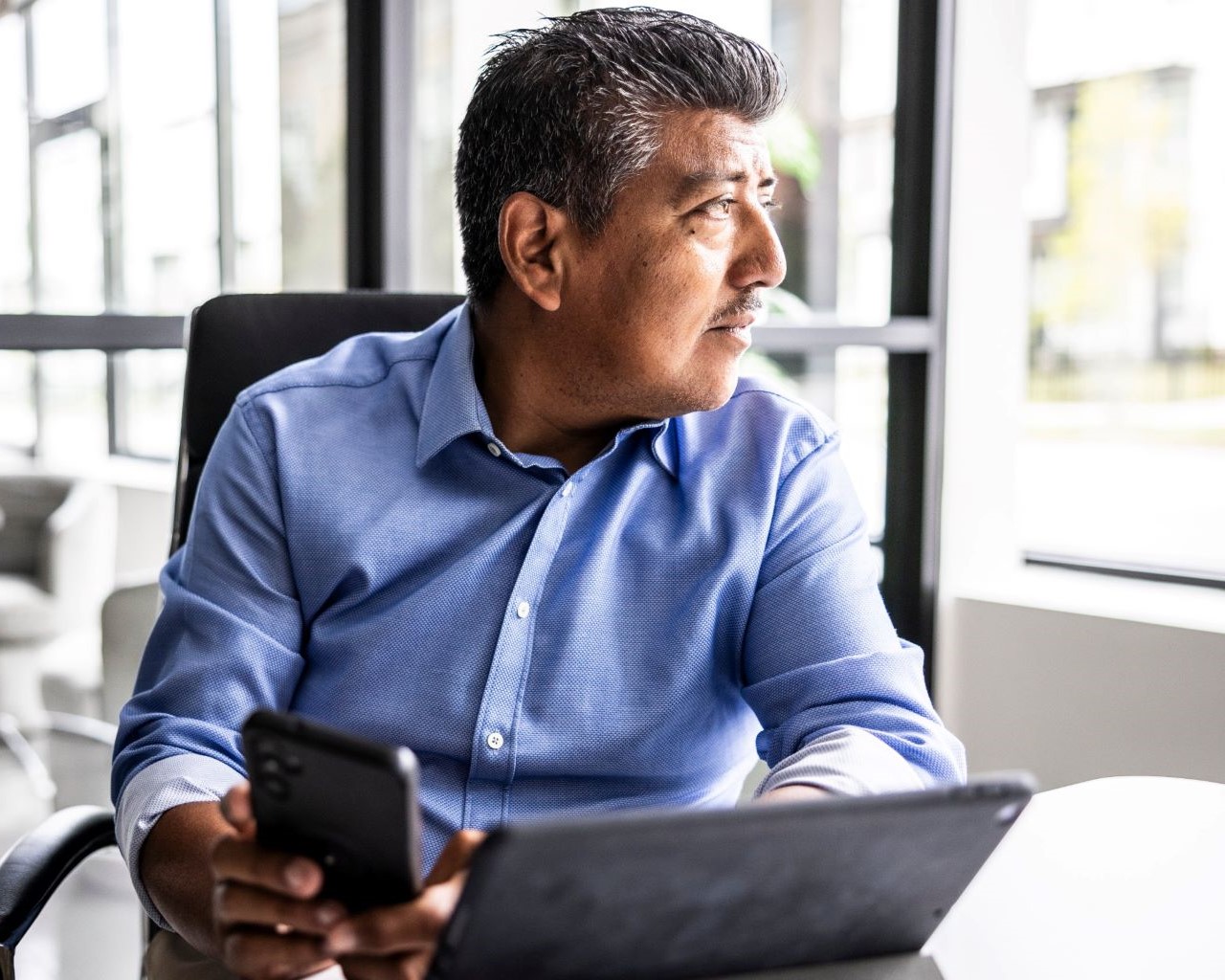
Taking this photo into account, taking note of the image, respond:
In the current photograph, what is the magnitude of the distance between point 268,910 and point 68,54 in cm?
149

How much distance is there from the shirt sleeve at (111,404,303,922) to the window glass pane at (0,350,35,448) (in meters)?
0.62

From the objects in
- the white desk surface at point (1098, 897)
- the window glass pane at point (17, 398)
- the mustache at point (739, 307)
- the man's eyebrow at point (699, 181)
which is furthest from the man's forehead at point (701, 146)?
the window glass pane at point (17, 398)

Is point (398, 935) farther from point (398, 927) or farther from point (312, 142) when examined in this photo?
point (312, 142)

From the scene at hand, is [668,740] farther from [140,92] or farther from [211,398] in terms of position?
[140,92]

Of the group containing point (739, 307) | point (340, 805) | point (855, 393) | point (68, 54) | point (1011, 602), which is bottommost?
point (1011, 602)

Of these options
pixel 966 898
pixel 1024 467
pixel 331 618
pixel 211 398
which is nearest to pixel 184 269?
pixel 211 398

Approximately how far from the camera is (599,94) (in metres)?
1.30

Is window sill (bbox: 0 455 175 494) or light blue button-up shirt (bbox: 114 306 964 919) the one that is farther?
window sill (bbox: 0 455 175 494)

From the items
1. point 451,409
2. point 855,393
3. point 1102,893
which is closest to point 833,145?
point 855,393

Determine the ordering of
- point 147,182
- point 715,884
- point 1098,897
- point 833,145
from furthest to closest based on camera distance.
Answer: point 833,145 → point 147,182 → point 1098,897 → point 715,884

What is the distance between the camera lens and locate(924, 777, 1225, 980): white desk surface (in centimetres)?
90

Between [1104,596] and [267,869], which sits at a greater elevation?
[267,869]

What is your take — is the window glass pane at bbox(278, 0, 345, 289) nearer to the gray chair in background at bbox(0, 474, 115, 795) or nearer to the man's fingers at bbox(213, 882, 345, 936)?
the gray chair in background at bbox(0, 474, 115, 795)

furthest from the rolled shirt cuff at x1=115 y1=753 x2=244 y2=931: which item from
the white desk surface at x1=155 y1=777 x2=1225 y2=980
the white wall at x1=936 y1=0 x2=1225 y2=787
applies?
the white wall at x1=936 y1=0 x2=1225 y2=787
